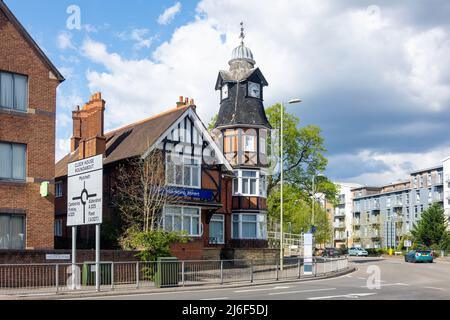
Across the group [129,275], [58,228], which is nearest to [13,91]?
[129,275]

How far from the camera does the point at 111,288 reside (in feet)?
72.7

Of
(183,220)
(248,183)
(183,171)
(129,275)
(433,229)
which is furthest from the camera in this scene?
(433,229)

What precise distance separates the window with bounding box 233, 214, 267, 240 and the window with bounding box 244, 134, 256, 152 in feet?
16.9

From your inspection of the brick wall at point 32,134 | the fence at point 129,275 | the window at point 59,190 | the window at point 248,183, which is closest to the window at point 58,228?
the window at point 59,190

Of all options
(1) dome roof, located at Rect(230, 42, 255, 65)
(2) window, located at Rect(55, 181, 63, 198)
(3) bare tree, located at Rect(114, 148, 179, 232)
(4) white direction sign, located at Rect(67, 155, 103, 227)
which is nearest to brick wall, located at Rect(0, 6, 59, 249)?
(4) white direction sign, located at Rect(67, 155, 103, 227)

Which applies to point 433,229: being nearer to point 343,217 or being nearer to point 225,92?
point 225,92

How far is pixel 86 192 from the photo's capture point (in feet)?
74.2

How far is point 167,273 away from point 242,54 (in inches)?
1079

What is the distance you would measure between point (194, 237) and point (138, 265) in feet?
38.6

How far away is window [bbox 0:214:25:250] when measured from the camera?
25891 mm

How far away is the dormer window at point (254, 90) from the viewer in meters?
45.6

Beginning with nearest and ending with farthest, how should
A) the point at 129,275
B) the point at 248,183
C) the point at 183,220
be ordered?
1. the point at 129,275
2. the point at 183,220
3. the point at 248,183

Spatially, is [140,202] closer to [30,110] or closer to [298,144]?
[30,110]

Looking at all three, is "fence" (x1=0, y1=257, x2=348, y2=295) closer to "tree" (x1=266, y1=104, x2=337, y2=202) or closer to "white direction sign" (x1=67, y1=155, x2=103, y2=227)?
"white direction sign" (x1=67, y1=155, x2=103, y2=227)
